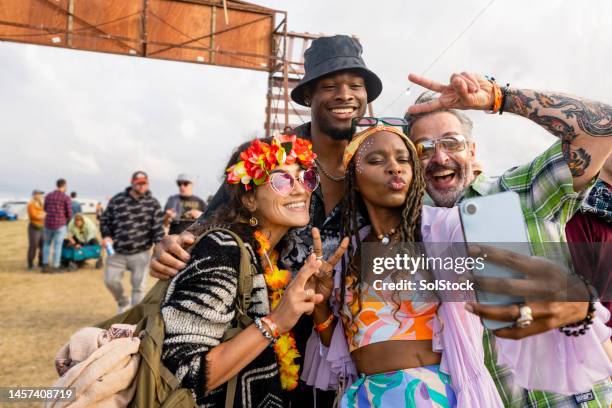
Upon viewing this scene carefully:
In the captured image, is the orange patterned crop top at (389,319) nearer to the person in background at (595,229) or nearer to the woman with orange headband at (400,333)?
the woman with orange headband at (400,333)

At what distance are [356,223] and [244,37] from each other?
1222 cm

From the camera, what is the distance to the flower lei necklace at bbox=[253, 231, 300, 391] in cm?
222

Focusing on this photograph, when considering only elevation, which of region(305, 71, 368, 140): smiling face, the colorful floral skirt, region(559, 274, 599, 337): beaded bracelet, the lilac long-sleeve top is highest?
region(305, 71, 368, 140): smiling face

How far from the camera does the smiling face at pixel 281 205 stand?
231 cm

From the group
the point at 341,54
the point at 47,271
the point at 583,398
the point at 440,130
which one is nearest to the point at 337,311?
the point at 583,398

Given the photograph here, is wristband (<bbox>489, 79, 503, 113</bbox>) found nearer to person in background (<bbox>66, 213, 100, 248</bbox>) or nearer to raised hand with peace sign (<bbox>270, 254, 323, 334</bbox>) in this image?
raised hand with peace sign (<bbox>270, 254, 323, 334</bbox>)

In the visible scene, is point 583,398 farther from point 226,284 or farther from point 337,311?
point 226,284

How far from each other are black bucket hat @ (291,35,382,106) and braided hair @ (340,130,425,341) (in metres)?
1.25

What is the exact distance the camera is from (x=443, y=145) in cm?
248

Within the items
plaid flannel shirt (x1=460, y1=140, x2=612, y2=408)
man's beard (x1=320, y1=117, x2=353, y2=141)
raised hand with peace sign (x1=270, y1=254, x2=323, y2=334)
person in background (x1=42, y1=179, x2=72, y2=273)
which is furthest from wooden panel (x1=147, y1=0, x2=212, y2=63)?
plaid flannel shirt (x1=460, y1=140, x2=612, y2=408)

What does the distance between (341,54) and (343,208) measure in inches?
61.5

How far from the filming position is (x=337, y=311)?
6.90 feet

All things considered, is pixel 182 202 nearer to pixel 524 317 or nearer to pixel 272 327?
pixel 272 327

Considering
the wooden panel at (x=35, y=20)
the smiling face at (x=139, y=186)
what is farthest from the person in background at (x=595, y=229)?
the wooden panel at (x=35, y=20)
